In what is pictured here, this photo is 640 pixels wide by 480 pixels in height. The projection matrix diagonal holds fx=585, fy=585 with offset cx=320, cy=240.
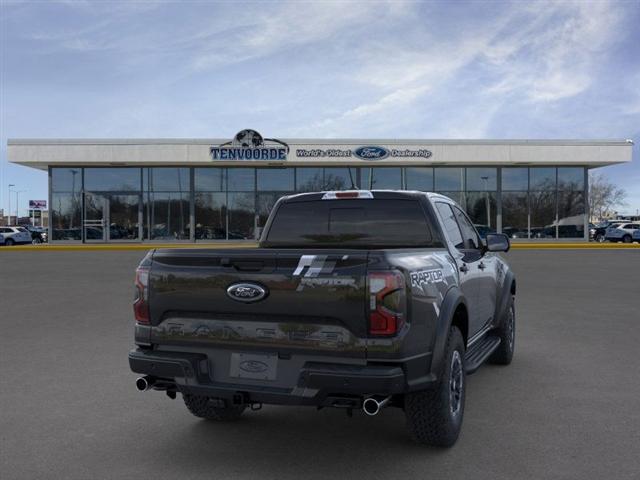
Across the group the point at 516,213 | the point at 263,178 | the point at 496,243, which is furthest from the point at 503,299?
the point at 516,213

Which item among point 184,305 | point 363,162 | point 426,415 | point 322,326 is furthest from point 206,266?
point 363,162

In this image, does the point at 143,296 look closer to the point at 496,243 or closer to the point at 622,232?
the point at 496,243

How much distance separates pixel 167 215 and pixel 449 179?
17.9 meters

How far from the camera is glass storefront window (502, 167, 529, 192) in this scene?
3706 centimetres

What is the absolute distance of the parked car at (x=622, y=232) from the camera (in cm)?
3997

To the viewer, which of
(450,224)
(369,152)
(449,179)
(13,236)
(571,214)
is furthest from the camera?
(13,236)

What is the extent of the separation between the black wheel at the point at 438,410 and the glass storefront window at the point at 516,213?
114 ft

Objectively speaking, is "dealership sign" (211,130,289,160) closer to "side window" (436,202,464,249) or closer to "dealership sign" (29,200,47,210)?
"side window" (436,202,464,249)

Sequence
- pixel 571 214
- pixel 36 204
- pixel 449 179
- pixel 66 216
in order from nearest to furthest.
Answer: pixel 66 216, pixel 449 179, pixel 571 214, pixel 36 204

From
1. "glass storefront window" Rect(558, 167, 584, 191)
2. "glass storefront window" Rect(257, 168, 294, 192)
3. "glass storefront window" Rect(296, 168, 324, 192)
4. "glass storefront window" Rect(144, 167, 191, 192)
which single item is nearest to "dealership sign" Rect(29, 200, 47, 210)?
"glass storefront window" Rect(144, 167, 191, 192)

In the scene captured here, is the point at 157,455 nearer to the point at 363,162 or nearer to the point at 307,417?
the point at 307,417

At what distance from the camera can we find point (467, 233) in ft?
19.2

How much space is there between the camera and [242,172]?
36594 millimetres

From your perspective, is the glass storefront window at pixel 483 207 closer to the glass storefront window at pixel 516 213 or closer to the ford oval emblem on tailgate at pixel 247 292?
the glass storefront window at pixel 516 213
